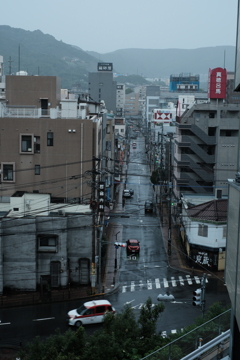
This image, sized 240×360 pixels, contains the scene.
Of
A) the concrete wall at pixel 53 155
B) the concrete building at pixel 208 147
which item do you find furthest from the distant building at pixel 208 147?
the concrete wall at pixel 53 155

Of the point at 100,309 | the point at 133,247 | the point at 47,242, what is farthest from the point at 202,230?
the point at 100,309

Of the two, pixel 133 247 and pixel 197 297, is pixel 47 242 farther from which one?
pixel 197 297

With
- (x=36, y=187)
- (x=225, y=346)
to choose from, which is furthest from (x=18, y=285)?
(x=225, y=346)

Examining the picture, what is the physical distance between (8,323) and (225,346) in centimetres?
1285

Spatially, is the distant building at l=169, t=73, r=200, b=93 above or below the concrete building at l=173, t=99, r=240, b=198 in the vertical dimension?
above

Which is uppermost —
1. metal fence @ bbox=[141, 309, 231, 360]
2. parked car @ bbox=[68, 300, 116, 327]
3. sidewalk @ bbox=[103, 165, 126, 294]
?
metal fence @ bbox=[141, 309, 231, 360]

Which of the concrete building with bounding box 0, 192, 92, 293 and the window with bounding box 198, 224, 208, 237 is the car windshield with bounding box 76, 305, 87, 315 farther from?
the window with bounding box 198, 224, 208, 237

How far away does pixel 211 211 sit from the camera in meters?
32.5

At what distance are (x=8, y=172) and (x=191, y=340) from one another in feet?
73.3

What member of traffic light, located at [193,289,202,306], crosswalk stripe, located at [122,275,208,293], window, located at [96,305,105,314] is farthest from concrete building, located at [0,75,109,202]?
traffic light, located at [193,289,202,306]

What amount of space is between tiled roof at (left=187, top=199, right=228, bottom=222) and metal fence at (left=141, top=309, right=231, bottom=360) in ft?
61.5

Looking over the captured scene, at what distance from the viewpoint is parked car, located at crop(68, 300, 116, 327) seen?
74.1 feet

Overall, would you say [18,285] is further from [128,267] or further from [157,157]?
[157,157]

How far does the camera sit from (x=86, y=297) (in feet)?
86.1
